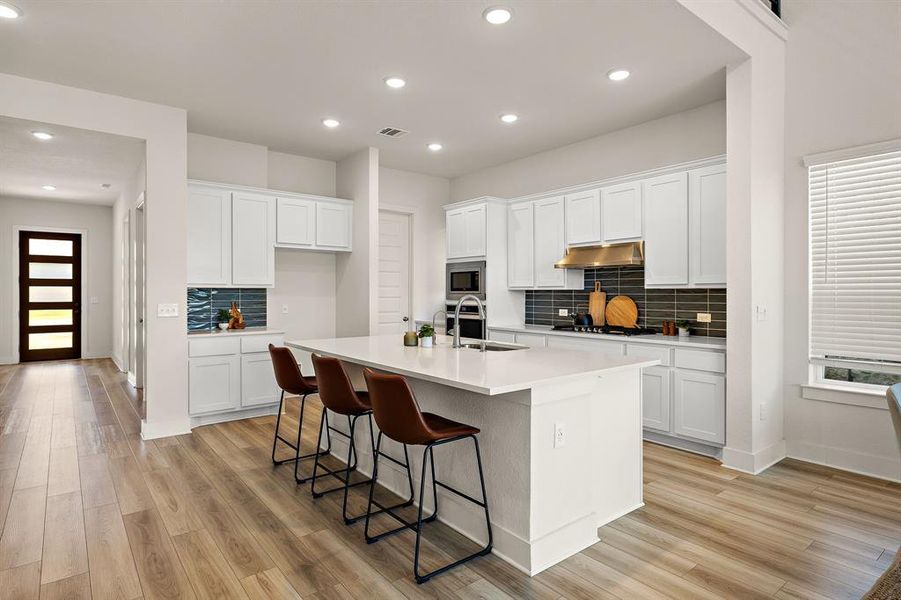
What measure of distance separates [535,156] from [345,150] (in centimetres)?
225

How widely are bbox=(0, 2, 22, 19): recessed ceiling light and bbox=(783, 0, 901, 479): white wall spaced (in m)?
5.23

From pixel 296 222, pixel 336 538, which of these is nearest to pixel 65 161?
pixel 296 222

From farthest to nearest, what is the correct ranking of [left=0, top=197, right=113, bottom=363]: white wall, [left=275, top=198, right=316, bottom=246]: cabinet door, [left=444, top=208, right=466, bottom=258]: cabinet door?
[left=0, top=197, right=113, bottom=363]: white wall, [left=444, top=208, right=466, bottom=258]: cabinet door, [left=275, top=198, right=316, bottom=246]: cabinet door

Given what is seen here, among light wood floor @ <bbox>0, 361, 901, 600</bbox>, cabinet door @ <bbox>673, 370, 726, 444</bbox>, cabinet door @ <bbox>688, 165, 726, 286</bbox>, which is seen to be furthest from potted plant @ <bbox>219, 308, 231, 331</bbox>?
cabinet door @ <bbox>688, 165, 726, 286</bbox>

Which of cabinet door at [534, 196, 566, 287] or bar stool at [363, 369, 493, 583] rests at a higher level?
cabinet door at [534, 196, 566, 287]

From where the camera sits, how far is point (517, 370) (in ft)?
8.13

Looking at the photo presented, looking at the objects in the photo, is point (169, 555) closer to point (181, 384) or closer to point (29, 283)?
point (181, 384)

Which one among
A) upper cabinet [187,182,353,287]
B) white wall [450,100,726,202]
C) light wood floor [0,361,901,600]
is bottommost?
light wood floor [0,361,901,600]

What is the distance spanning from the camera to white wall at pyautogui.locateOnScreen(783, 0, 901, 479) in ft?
11.3

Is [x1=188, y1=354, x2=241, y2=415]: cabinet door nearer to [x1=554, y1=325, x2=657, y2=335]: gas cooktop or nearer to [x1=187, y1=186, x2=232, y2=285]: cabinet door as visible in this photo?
[x1=187, y1=186, x2=232, y2=285]: cabinet door

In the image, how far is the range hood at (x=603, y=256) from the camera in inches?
183

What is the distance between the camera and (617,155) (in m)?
5.23

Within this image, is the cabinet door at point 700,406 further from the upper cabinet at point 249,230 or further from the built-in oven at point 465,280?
the upper cabinet at point 249,230

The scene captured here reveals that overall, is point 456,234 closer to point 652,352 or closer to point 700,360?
point 652,352
